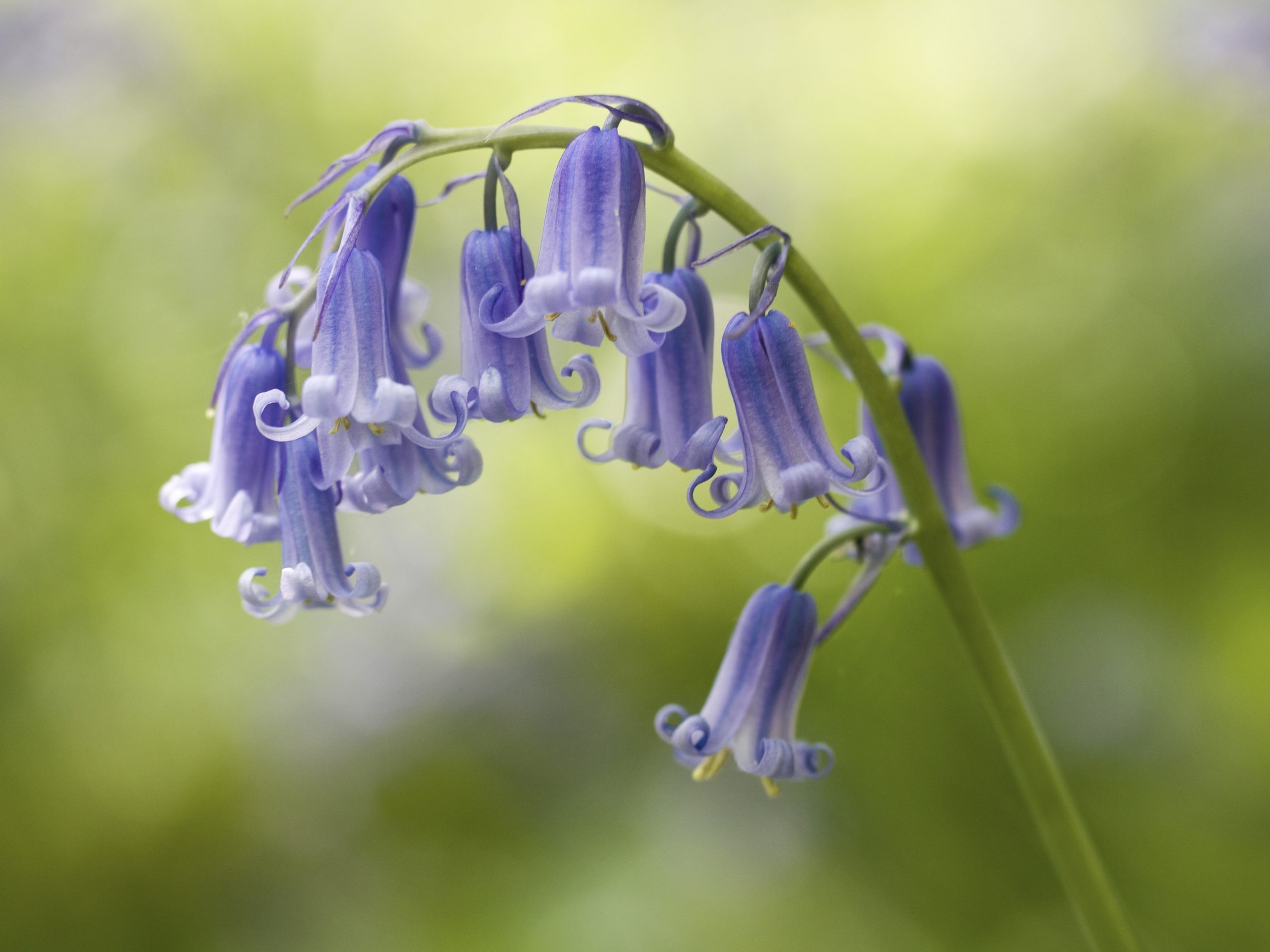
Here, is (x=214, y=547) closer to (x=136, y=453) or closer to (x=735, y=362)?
(x=136, y=453)

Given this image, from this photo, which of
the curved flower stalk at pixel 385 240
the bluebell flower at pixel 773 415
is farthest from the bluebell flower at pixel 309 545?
the bluebell flower at pixel 773 415

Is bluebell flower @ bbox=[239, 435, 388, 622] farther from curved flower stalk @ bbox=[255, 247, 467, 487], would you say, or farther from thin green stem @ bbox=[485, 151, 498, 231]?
thin green stem @ bbox=[485, 151, 498, 231]

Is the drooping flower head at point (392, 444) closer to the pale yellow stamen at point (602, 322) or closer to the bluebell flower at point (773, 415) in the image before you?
the pale yellow stamen at point (602, 322)

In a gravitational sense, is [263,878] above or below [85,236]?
below

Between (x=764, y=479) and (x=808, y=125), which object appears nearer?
(x=764, y=479)

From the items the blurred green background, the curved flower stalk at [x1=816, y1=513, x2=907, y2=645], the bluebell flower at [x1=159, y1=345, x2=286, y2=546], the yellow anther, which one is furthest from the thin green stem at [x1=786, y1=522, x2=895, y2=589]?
the blurred green background

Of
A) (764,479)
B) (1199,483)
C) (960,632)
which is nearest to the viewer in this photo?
(764,479)

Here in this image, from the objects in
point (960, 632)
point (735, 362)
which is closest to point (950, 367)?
point (960, 632)
